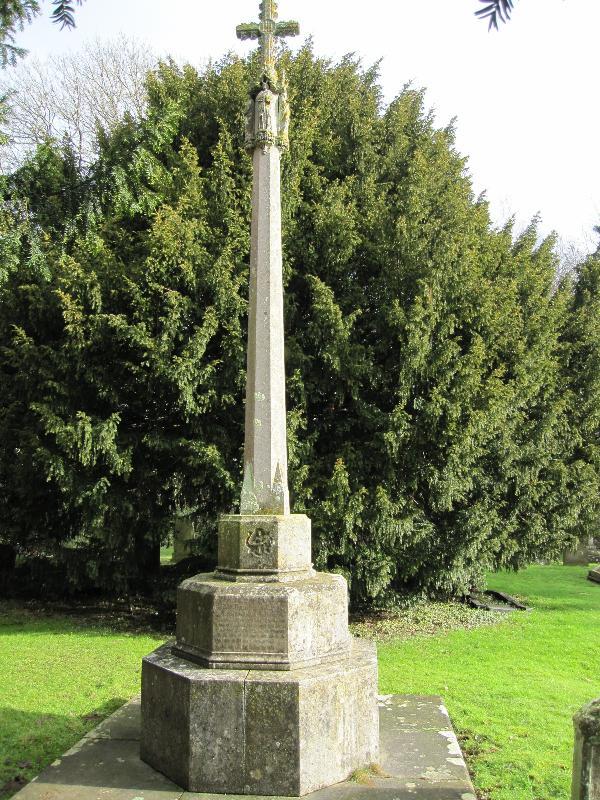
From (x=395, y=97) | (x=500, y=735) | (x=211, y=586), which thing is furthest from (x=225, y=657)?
(x=395, y=97)

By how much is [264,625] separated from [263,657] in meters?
0.19

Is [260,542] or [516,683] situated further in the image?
[516,683]

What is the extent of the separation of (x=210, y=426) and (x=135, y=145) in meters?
5.66

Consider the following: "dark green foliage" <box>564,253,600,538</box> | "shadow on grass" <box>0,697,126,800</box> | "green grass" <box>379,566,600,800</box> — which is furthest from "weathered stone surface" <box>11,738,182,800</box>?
"dark green foliage" <box>564,253,600,538</box>

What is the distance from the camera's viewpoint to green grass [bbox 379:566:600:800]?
16.4ft

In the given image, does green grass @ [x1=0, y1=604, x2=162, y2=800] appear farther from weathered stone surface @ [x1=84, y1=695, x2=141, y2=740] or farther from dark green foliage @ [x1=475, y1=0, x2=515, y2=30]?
dark green foliage @ [x1=475, y1=0, x2=515, y2=30]

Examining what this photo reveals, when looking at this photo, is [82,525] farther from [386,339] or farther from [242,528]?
[242,528]

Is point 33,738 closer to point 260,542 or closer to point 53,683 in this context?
point 53,683

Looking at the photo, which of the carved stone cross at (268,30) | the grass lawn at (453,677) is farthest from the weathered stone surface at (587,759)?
the carved stone cross at (268,30)

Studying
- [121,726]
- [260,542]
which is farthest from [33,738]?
[260,542]

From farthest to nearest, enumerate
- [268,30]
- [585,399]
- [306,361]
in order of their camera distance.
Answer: [585,399] < [306,361] < [268,30]

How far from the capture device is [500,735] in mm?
5699

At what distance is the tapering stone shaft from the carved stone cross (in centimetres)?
70

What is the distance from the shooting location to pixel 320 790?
4023 mm
